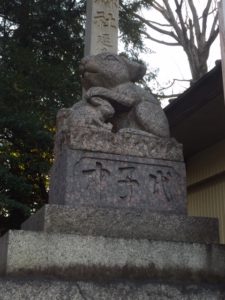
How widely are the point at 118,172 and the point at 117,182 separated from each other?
0.28ft

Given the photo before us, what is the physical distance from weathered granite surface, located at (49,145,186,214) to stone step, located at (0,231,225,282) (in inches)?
18.8

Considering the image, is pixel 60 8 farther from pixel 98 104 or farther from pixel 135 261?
pixel 135 261

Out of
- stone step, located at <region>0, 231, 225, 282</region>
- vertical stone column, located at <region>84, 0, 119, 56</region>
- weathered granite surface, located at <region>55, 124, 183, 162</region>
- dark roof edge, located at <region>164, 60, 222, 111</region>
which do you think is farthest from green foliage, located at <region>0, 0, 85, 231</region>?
stone step, located at <region>0, 231, 225, 282</region>

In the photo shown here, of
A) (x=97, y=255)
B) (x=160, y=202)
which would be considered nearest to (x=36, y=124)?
(x=160, y=202)

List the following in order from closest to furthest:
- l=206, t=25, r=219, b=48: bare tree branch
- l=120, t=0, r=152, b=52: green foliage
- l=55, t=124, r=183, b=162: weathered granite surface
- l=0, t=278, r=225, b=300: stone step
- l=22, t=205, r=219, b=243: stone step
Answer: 1. l=0, t=278, r=225, b=300: stone step
2. l=22, t=205, r=219, b=243: stone step
3. l=55, t=124, r=183, b=162: weathered granite surface
4. l=120, t=0, r=152, b=52: green foliage
5. l=206, t=25, r=219, b=48: bare tree branch

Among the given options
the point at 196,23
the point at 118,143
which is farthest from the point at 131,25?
the point at 118,143

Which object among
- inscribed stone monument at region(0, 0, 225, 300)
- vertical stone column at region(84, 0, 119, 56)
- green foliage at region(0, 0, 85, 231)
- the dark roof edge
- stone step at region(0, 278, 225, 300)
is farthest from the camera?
green foliage at region(0, 0, 85, 231)

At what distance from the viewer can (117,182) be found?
142 inches

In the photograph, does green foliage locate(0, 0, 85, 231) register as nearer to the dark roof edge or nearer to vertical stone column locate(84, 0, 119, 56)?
vertical stone column locate(84, 0, 119, 56)

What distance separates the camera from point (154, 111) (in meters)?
4.00

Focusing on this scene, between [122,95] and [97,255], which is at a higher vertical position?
[122,95]

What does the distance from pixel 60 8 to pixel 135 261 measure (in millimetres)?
8066

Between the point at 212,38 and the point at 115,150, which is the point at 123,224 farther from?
the point at 212,38

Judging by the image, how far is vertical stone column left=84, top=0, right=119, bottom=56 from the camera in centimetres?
745
